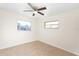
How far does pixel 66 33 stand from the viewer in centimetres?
282

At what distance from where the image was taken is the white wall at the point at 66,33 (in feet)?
8.28

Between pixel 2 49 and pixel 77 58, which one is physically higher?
pixel 77 58

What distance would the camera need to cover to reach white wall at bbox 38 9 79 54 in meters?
2.52

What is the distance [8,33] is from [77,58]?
256 centimetres

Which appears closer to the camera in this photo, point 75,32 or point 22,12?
point 22,12

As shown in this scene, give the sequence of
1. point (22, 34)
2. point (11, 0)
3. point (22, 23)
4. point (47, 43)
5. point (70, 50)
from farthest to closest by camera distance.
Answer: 1. point (70, 50)
2. point (47, 43)
3. point (22, 34)
4. point (22, 23)
5. point (11, 0)

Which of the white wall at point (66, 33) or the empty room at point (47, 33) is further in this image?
the white wall at point (66, 33)

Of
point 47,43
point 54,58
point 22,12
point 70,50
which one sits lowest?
point 70,50

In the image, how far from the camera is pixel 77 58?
65 cm

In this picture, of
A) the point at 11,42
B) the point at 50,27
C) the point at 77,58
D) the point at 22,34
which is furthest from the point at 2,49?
the point at 77,58

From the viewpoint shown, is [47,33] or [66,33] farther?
[66,33]

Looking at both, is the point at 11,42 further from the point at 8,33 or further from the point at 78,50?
the point at 78,50

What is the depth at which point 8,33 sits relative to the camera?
2822mm

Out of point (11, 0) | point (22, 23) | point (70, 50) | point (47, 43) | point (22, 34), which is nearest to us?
point (11, 0)
